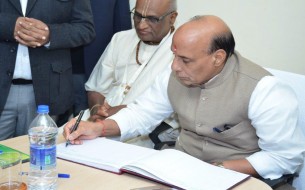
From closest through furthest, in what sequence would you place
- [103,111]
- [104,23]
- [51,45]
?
[51,45], [103,111], [104,23]

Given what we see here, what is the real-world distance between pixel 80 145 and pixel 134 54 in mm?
1161

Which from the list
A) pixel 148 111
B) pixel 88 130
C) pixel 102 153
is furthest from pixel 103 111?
pixel 102 153

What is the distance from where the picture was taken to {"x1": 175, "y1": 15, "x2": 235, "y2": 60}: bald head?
6.01ft

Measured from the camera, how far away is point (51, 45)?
2.38 metres

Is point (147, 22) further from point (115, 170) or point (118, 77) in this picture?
point (115, 170)

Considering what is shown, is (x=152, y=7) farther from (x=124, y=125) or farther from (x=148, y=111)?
(x=124, y=125)

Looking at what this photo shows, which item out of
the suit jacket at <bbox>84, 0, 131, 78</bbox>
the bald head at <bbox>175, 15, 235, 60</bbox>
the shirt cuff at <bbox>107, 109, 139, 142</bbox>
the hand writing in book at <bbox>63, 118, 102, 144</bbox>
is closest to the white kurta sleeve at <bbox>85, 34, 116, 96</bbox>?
the suit jacket at <bbox>84, 0, 131, 78</bbox>

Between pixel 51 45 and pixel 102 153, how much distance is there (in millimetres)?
899

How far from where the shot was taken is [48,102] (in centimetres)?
253

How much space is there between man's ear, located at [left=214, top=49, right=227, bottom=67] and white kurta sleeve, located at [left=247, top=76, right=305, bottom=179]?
7.4 inches

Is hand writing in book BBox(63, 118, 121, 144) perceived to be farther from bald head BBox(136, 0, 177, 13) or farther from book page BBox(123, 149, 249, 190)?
bald head BBox(136, 0, 177, 13)

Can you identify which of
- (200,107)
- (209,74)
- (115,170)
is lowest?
(115,170)

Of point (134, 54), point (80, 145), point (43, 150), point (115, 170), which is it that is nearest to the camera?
point (43, 150)

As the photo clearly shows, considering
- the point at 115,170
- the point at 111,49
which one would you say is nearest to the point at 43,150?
the point at 115,170
